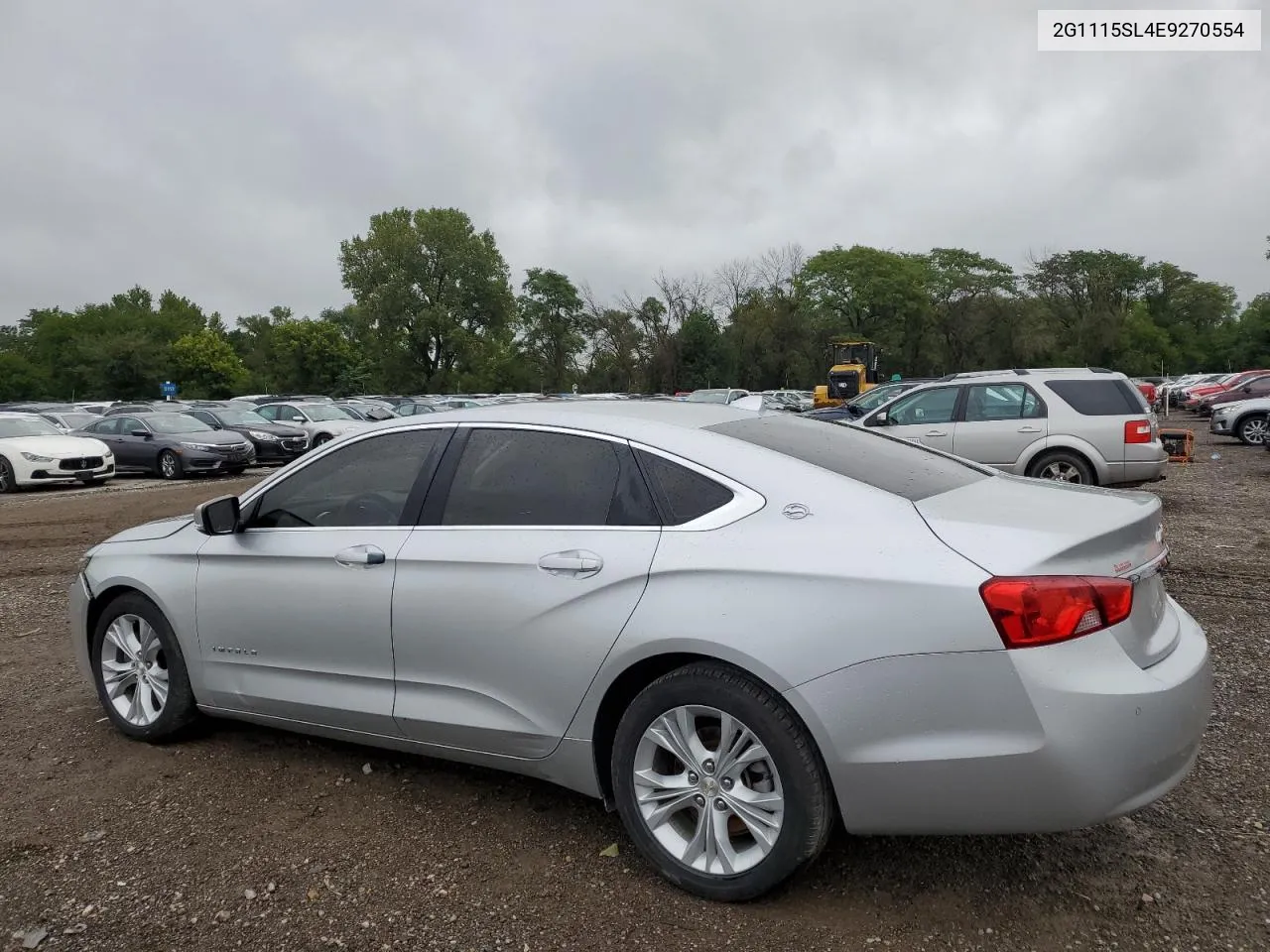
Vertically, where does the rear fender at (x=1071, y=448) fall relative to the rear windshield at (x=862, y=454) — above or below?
below

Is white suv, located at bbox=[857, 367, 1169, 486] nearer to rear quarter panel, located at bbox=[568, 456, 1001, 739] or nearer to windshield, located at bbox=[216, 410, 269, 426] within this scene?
rear quarter panel, located at bbox=[568, 456, 1001, 739]

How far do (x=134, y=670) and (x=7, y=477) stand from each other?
1533 centimetres

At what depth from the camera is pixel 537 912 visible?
9.25 feet

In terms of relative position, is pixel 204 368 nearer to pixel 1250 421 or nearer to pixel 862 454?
pixel 1250 421

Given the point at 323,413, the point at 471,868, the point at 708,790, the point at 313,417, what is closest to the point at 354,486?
the point at 471,868

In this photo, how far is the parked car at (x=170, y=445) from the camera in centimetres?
1883

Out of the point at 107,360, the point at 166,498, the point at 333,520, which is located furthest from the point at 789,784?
the point at 107,360

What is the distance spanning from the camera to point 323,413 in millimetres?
24891

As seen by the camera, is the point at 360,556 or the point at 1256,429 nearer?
the point at 360,556

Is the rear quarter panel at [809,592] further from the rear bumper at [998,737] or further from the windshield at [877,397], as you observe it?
the windshield at [877,397]

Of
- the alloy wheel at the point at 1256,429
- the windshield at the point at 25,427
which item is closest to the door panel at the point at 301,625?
the windshield at the point at 25,427

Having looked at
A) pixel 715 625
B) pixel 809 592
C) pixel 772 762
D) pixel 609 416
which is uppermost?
pixel 609 416

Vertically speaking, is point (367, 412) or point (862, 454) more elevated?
point (862, 454)

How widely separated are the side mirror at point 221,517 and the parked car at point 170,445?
1641cm
